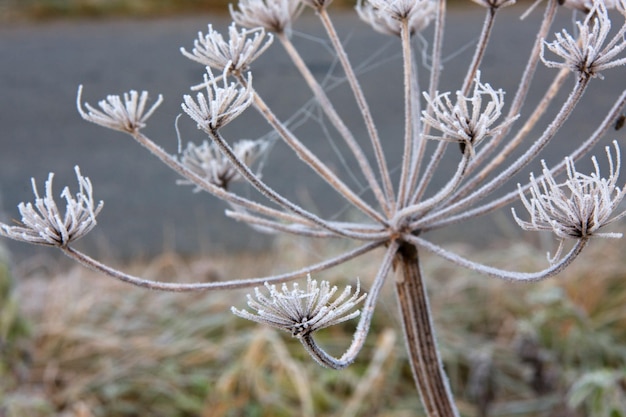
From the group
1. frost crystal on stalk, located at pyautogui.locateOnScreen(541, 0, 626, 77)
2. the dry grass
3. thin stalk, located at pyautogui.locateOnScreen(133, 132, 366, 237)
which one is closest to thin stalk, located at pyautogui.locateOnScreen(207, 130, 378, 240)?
thin stalk, located at pyautogui.locateOnScreen(133, 132, 366, 237)

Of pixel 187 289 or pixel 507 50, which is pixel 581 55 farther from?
pixel 507 50

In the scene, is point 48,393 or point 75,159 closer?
point 48,393

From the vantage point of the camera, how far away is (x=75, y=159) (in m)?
10.8

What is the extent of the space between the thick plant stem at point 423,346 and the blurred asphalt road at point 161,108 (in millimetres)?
6265

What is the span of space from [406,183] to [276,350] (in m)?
3.26

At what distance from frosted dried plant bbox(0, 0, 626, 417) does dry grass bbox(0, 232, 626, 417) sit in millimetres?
1885

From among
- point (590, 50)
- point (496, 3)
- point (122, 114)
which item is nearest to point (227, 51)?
point (122, 114)

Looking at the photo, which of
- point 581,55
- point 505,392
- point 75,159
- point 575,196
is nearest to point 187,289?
point 575,196

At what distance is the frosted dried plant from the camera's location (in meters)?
1.22

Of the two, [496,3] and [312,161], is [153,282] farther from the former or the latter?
[496,3]

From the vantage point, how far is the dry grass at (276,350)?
14.1 ft

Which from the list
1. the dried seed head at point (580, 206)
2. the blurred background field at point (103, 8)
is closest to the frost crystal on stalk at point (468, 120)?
the dried seed head at point (580, 206)

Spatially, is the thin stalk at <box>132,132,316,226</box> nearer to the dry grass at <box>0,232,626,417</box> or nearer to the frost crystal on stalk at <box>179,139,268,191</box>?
the frost crystal on stalk at <box>179,139,268,191</box>

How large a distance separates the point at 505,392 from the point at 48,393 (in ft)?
9.44
